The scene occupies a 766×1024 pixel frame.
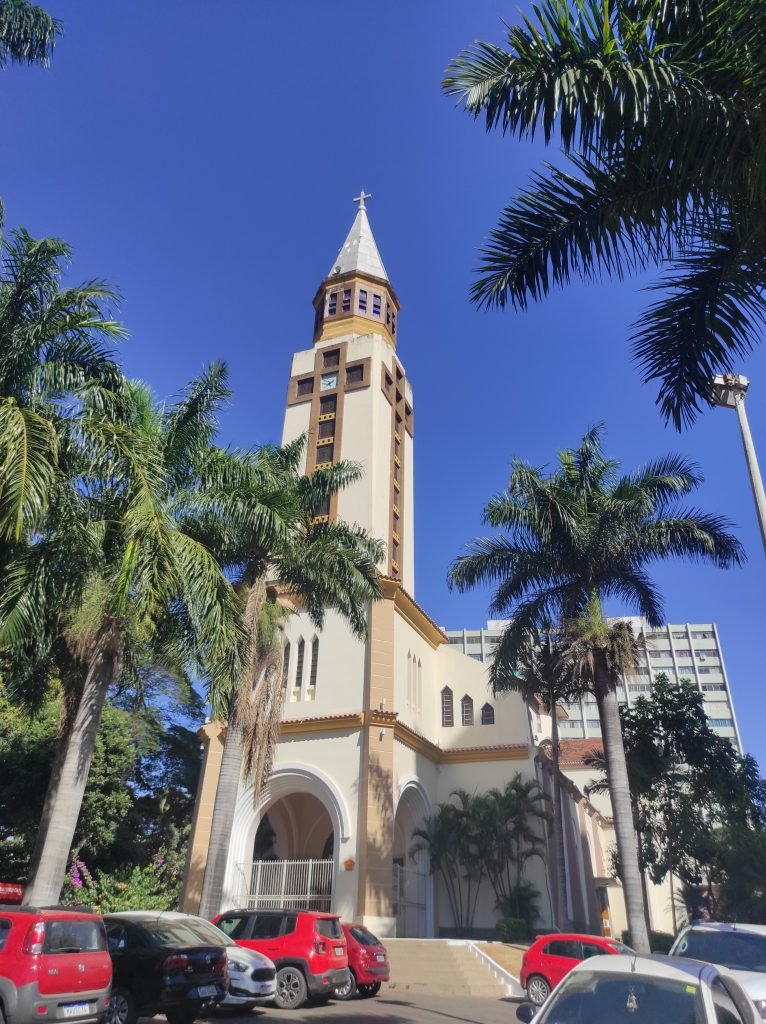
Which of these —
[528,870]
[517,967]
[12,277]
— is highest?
[12,277]

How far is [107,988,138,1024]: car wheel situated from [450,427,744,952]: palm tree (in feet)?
39.7

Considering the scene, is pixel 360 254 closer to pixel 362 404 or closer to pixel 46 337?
pixel 362 404

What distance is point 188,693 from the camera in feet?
116

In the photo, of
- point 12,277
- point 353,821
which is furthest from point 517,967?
point 12,277

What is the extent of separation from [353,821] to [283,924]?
1067 cm

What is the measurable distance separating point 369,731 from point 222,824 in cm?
870

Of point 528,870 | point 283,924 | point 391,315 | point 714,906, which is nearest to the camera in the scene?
point 283,924

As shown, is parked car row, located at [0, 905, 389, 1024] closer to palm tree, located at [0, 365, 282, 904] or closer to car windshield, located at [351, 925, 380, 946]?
car windshield, located at [351, 925, 380, 946]

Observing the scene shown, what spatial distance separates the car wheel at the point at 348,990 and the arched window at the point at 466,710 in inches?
666

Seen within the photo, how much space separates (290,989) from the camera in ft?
42.8

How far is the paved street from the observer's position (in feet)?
38.5

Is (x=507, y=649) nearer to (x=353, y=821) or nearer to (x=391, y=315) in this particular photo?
(x=353, y=821)

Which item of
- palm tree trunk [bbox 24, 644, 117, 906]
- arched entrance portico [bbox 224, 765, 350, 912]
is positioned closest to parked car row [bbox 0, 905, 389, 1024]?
palm tree trunk [bbox 24, 644, 117, 906]

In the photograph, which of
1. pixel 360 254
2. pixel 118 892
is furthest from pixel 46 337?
pixel 360 254
